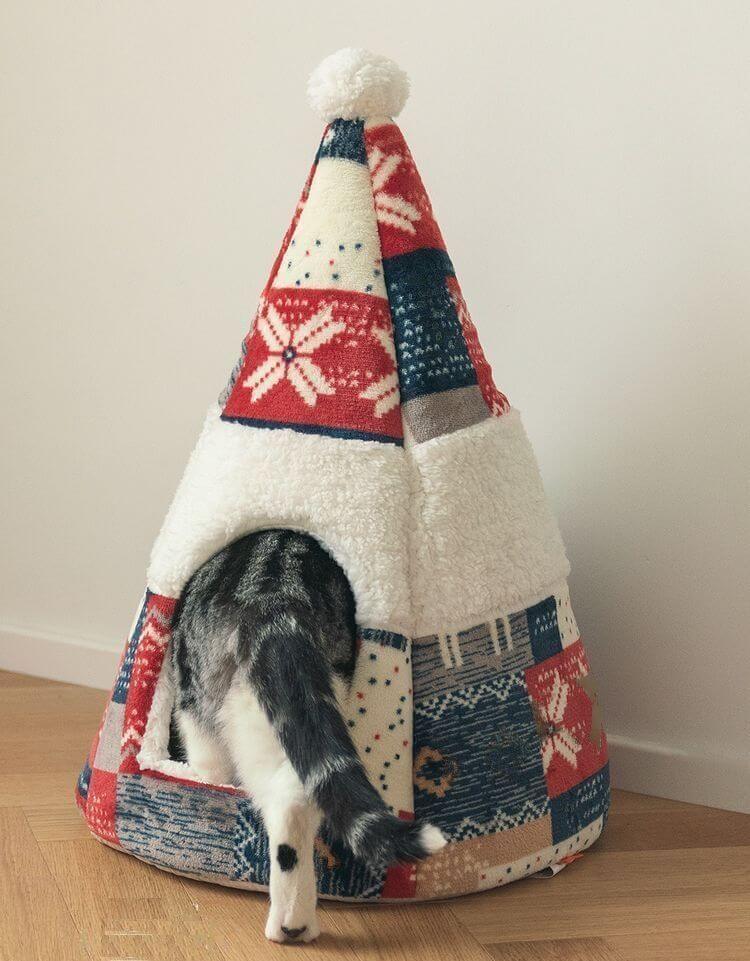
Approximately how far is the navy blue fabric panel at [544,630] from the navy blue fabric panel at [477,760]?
48 millimetres

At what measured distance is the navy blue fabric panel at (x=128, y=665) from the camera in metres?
1.22

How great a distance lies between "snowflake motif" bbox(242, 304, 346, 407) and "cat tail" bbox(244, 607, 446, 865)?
0.80ft

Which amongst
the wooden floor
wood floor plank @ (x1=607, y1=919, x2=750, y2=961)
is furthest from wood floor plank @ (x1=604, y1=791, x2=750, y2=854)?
wood floor plank @ (x1=607, y1=919, x2=750, y2=961)

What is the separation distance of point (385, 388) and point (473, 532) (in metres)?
0.18

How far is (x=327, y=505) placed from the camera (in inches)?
44.2

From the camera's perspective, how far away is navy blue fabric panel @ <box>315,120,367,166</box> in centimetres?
123

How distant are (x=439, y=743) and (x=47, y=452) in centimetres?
109

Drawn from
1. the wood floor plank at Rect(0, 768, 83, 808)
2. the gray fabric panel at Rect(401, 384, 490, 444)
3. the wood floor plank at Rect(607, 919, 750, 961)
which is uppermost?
the gray fabric panel at Rect(401, 384, 490, 444)

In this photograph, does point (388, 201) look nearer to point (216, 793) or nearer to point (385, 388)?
point (385, 388)

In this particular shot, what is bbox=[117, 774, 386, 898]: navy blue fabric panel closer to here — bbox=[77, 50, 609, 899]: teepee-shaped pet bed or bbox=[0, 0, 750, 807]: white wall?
bbox=[77, 50, 609, 899]: teepee-shaped pet bed

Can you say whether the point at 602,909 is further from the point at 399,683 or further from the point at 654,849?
the point at 399,683

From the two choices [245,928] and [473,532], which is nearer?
[245,928]

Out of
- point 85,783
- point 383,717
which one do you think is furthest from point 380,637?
point 85,783

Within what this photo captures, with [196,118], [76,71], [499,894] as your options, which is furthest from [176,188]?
[499,894]
